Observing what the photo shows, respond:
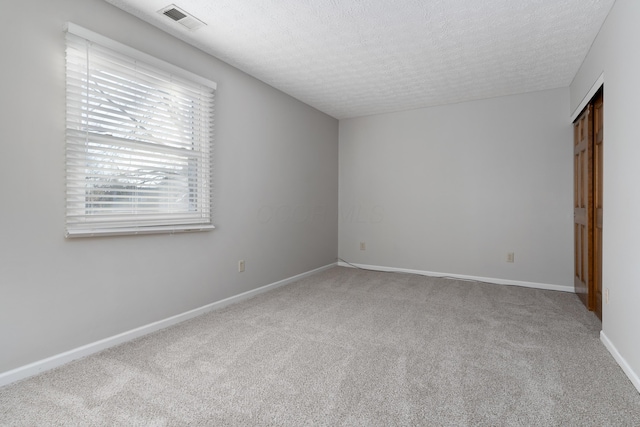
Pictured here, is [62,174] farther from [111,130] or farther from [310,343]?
[310,343]

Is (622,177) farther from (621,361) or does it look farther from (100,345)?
(100,345)

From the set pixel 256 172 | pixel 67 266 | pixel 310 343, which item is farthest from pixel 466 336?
pixel 67 266

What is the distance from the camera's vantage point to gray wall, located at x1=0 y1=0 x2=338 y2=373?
176cm

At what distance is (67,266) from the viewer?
1.98m

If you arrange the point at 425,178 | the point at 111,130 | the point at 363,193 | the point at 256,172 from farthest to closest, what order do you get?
the point at 363,193
the point at 425,178
the point at 256,172
the point at 111,130

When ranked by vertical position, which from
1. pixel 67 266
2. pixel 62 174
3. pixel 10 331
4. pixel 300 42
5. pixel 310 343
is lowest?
pixel 310 343

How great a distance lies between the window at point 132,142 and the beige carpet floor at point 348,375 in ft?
2.84

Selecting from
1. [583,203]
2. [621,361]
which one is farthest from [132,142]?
[583,203]

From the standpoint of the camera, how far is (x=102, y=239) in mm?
2148

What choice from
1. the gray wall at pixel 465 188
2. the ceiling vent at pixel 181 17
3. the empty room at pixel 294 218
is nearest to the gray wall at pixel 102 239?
the empty room at pixel 294 218

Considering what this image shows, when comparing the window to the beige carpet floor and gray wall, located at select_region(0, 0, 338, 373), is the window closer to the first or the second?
gray wall, located at select_region(0, 0, 338, 373)

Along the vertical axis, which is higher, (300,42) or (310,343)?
(300,42)

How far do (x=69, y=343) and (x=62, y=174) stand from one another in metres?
1.02

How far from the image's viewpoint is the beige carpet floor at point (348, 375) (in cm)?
147
